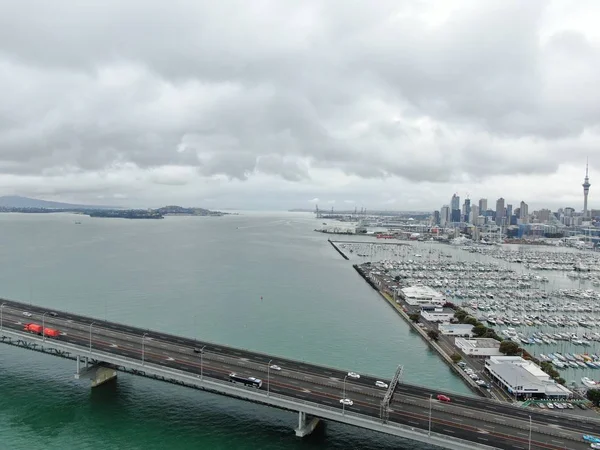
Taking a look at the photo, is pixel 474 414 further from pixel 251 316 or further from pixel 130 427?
pixel 251 316

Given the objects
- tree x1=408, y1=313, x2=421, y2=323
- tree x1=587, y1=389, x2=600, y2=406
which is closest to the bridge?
tree x1=587, y1=389, x2=600, y2=406

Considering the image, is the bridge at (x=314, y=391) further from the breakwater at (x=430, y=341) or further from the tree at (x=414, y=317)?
the tree at (x=414, y=317)

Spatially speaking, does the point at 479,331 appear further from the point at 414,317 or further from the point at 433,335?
the point at 414,317

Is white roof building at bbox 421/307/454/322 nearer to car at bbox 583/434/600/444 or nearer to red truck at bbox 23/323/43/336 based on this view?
car at bbox 583/434/600/444

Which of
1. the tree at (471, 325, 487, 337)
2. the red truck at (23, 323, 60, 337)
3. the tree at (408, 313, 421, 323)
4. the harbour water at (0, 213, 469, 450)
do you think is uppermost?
the red truck at (23, 323, 60, 337)

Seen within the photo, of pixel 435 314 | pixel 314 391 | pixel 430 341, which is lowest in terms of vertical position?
pixel 430 341

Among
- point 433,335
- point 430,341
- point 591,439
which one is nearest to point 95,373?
point 591,439
